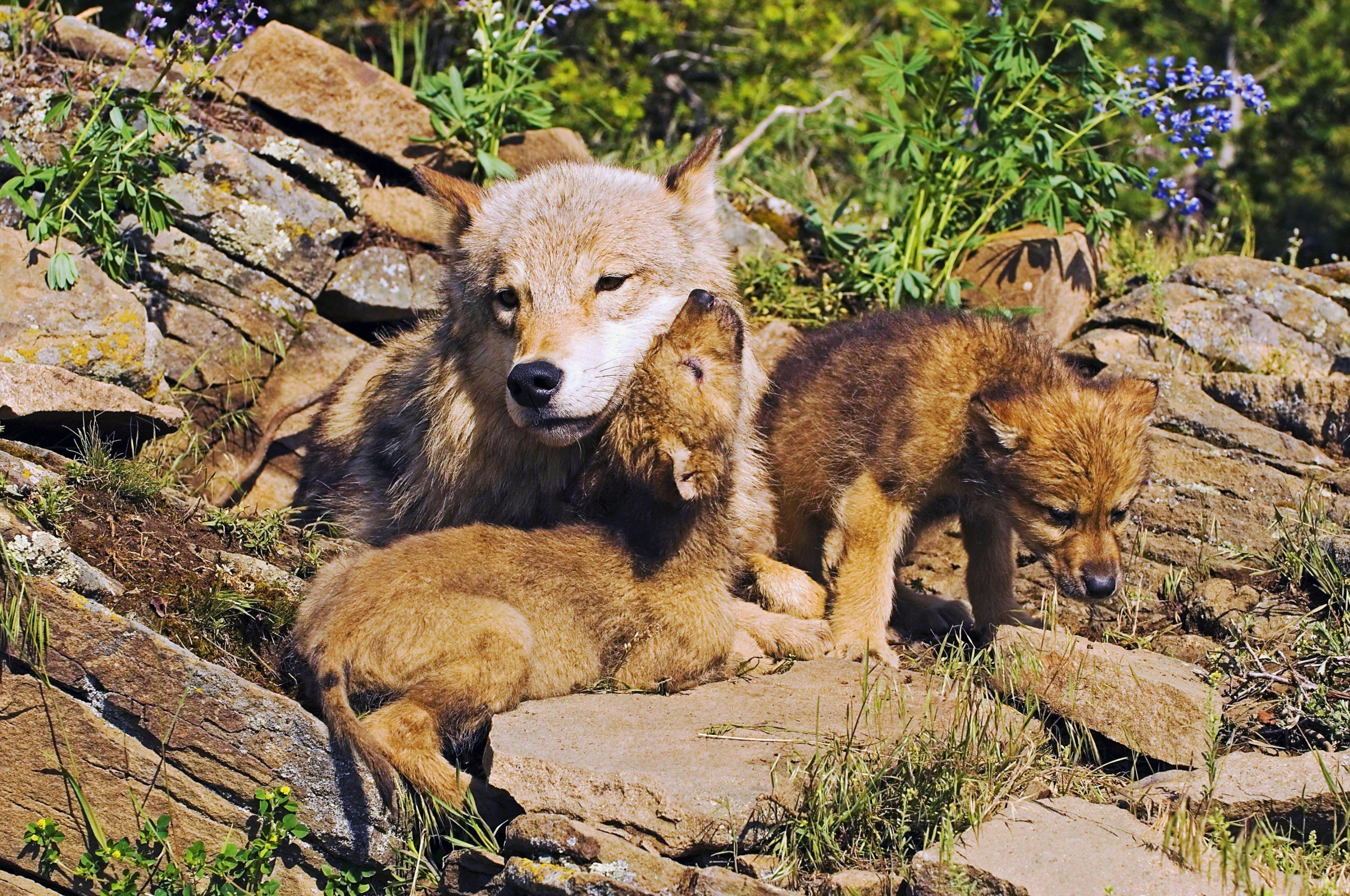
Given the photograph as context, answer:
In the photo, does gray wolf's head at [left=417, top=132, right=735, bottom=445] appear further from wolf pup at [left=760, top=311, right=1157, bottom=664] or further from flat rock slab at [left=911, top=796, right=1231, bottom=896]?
flat rock slab at [left=911, top=796, right=1231, bottom=896]

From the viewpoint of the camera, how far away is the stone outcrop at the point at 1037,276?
6.97 metres

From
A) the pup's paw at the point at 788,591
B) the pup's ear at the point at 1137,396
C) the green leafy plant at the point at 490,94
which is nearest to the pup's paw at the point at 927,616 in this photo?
the pup's paw at the point at 788,591

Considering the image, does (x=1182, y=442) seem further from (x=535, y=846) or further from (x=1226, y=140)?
(x=1226, y=140)

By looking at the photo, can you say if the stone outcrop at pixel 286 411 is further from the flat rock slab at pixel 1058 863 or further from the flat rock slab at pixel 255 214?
the flat rock slab at pixel 1058 863

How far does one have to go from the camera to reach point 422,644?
3871 millimetres

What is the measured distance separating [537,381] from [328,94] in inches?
156

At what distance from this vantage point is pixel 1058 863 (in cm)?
345

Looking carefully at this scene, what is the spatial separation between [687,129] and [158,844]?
757 centimetres

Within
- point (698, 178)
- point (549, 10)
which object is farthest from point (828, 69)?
point (698, 178)

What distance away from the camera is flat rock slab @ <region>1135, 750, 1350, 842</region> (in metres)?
3.71

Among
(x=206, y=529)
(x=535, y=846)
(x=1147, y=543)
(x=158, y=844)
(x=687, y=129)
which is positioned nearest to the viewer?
(x=535, y=846)

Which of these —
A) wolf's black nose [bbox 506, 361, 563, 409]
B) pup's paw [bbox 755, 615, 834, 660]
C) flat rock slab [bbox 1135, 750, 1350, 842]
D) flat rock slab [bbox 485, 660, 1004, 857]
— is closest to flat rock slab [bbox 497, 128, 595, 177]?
wolf's black nose [bbox 506, 361, 563, 409]

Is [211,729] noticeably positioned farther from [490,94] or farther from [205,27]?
[490,94]

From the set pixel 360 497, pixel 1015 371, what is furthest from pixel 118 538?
pixel 1015 371
